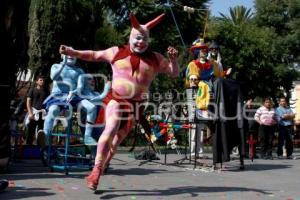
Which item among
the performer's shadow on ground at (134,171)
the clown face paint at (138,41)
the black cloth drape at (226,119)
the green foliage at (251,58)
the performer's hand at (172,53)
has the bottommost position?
the performer's shadow on ground at (134,171)

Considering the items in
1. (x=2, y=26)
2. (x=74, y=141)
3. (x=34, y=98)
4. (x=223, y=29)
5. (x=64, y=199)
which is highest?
(x=223, y=29)

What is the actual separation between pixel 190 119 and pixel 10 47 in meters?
3.97

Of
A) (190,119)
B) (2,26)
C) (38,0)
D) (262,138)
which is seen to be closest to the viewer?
(2,26)

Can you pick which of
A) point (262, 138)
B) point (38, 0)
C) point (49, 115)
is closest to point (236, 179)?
point (49, 115)

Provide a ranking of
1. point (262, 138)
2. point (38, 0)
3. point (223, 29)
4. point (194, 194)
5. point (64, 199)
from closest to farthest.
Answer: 1. point (64, 199)
2. point (194, 194)
3. point (262, 138)
4. point (38, 0)
5. point (223, 29)

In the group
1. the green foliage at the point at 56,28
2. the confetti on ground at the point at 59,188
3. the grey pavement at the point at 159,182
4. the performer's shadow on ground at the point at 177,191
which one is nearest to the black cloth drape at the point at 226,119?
the grey pavement at the point at 159,182

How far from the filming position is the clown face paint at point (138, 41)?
6871mm

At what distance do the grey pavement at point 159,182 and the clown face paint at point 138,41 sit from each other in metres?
1.69

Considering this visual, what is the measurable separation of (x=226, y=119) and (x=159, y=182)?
2.49 meters

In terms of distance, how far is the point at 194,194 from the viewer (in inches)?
260

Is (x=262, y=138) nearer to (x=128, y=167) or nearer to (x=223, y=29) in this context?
(x=128, y=167)

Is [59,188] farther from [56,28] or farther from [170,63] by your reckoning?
[56,28]

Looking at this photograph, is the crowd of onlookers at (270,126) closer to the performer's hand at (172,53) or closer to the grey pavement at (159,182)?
the grey pavement at (159,182)

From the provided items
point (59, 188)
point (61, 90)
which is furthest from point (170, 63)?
point (61, 90)
